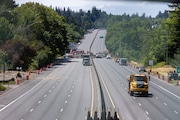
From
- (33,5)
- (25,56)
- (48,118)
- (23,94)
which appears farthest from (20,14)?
(48,118)

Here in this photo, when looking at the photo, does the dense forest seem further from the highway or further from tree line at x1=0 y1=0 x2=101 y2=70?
the highway

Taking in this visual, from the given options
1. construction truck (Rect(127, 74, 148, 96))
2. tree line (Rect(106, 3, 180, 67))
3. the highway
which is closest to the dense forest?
tree line (Rect(106, 3, 180, 67))

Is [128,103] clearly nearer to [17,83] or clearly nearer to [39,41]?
[17,83]

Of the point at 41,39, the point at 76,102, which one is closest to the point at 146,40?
the point at 41,39

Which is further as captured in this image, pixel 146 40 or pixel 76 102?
pixel 146 40

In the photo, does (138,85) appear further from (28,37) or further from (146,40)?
(146,40)

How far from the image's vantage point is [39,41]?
86.7 meters

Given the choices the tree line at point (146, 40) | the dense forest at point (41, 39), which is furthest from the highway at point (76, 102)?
the dense forest at point (41, 39)

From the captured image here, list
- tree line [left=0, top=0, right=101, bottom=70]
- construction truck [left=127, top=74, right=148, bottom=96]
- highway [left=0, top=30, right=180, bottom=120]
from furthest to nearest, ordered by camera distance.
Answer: tree line [left=0, top=0, right=101, bottom=70] < construction truck [left=127, top=74, right=148, bottom=96] < highway [left=0, top=30, right=180, bottom=120]

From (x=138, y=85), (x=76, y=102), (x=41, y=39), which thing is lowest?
(x=76, y=102)

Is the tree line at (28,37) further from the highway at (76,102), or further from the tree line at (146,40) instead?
the tree line at (146,40)

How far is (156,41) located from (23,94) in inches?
2485

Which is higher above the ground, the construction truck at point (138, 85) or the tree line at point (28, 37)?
the tree line at point (28, 37)

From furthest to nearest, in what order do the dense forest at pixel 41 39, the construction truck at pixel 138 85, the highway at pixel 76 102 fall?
the dense forest at pixel 41 39
the construction truck at pixel 138 85
the highway at pixel 76 102
